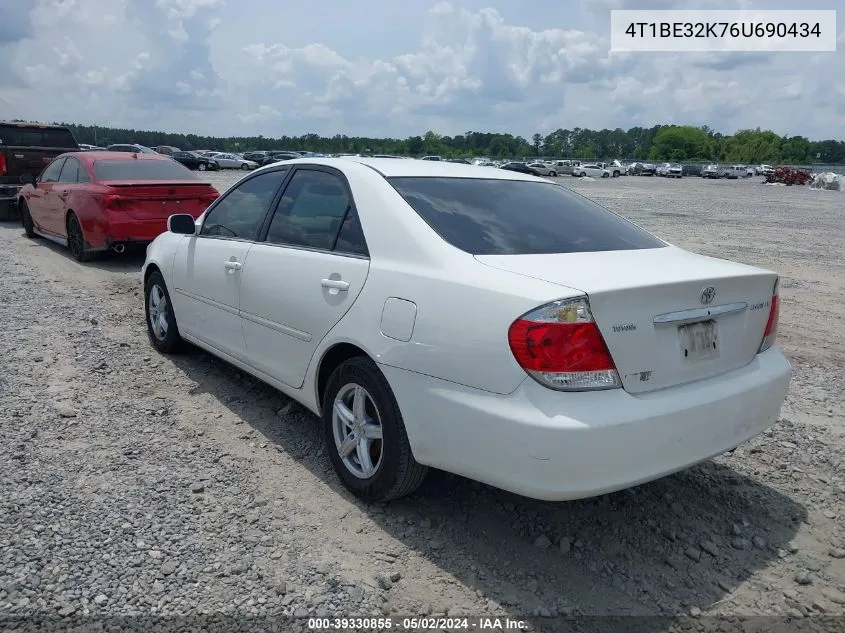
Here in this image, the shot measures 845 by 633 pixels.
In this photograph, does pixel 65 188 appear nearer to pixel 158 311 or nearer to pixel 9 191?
pixel 9 191

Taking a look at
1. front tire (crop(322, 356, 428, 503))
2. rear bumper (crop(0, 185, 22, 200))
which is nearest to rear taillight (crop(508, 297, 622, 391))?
front tire (crop(322, 356, 428, 503))

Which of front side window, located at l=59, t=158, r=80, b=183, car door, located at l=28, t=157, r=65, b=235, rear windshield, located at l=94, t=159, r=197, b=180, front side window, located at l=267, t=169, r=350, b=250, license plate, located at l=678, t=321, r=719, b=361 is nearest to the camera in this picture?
license plate, located at l=678, t=321, r=719, b=361

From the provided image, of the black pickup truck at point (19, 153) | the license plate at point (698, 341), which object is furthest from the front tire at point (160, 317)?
the black pickup truck at point (19, 153)

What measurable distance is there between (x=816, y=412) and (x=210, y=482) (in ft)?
12.8

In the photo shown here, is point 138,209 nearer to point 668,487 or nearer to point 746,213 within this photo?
point 668,487

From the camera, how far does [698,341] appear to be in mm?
2938

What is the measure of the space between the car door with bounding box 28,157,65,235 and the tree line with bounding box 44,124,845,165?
8560 cm

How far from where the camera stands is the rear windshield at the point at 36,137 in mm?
14102

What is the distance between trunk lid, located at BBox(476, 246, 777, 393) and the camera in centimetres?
269

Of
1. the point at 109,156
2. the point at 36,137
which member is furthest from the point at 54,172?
the point at 36,137

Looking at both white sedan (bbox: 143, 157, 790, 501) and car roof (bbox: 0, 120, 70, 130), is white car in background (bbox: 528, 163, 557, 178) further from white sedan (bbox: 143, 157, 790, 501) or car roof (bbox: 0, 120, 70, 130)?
white sedan (bbox: 143, 157, 790, 501)

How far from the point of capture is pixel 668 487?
365cm

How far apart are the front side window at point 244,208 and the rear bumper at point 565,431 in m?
1.87

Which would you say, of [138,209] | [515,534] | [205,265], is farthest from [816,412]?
[138,209]
